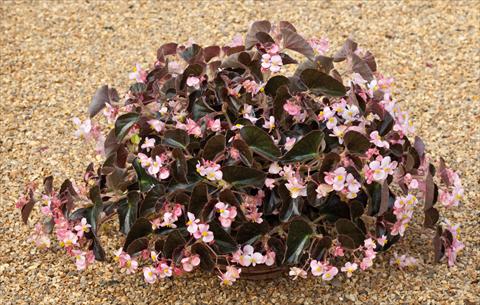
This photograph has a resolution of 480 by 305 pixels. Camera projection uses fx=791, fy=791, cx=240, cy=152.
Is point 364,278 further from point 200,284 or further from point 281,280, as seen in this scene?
point 200,284

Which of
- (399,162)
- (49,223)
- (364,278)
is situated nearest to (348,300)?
(364,278)

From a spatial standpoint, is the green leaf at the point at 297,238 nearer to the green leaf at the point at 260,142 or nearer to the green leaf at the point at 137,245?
the green leaf at the point at 260,142

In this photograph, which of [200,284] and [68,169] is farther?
[68,169]

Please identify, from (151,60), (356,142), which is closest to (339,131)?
(356,142)

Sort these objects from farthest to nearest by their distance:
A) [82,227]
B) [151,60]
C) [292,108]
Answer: [151,60], [82,227], [292,108]

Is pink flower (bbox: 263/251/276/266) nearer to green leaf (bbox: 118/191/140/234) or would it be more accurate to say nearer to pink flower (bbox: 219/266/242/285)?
pink flower (bbox: 219/266/242/285)

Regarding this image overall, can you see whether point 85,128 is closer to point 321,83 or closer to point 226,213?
point 226,213
